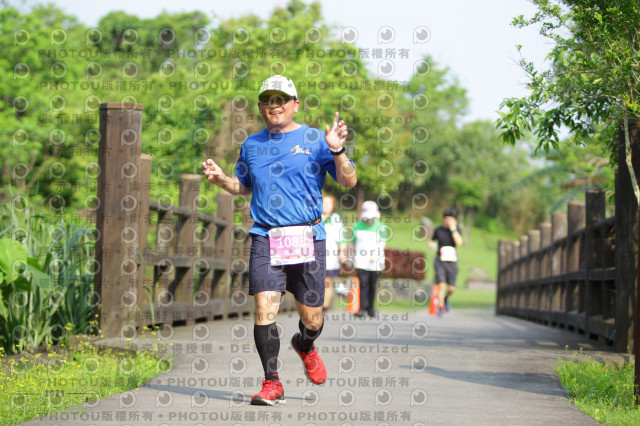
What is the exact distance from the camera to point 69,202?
28406mm

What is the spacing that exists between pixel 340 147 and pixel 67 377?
244cm

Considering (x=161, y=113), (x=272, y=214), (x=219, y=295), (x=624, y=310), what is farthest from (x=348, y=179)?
(x=161, y=113)

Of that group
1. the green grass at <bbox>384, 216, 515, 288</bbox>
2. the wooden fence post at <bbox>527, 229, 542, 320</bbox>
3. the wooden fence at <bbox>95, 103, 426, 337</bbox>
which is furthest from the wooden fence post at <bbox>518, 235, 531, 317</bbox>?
the green grass at <bbox>384, 216, 515, 288</bbox>

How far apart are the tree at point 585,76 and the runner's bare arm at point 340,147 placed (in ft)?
7.77

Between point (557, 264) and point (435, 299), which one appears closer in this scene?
point (557, 264)

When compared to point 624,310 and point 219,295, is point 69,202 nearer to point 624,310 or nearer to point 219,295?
point 219,295

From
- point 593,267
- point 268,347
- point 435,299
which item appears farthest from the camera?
point 435,299

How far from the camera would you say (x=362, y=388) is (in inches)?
241

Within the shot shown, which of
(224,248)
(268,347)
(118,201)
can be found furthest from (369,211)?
(268,347)

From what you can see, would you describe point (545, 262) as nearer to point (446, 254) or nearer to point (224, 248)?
point (446, 254)

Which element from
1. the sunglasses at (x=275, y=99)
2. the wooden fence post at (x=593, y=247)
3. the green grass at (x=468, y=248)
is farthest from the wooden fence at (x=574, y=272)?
the green grass at (x=468, y=248)

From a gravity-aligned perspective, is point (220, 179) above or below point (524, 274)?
above

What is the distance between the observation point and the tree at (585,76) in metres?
6.91

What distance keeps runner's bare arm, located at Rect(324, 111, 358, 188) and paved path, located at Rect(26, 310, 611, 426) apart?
4.40 ft
